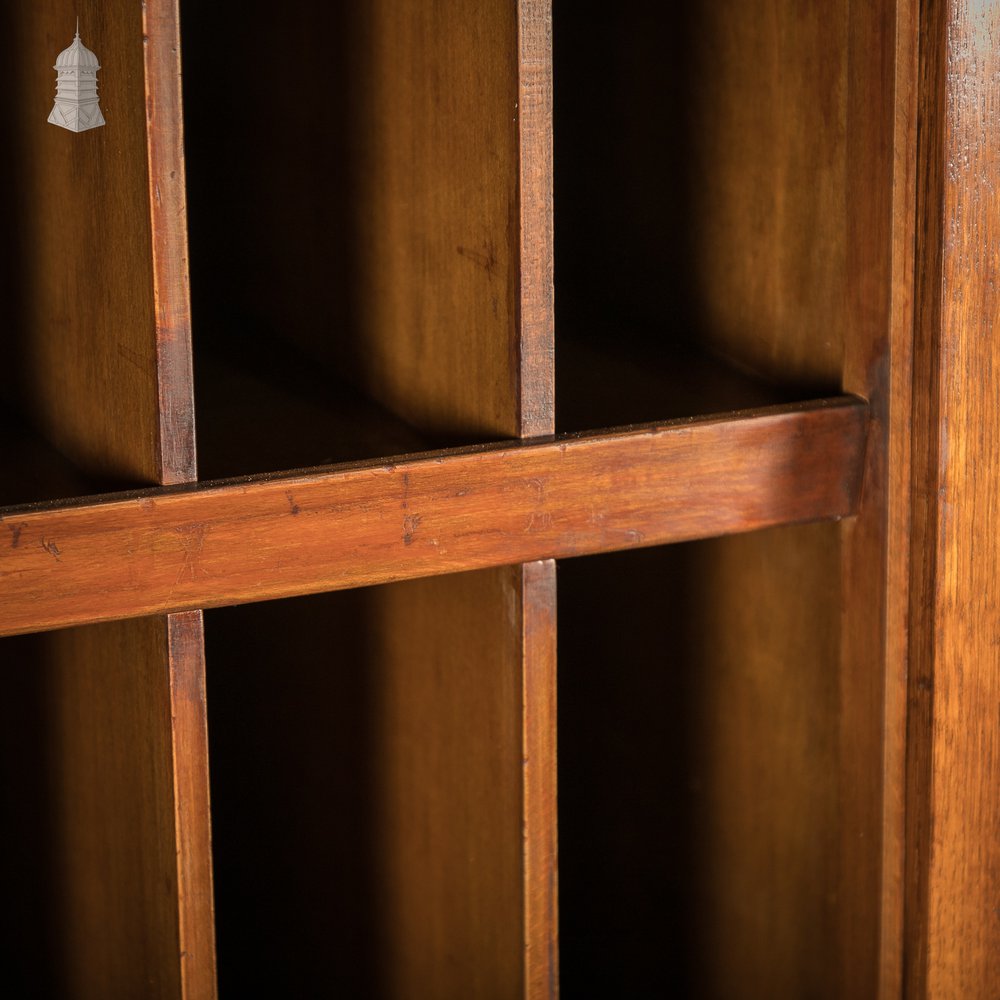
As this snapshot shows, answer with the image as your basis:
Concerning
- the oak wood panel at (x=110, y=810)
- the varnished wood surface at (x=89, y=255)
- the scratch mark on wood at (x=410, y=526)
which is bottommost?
the oak wood panel at (x=110, y=810)

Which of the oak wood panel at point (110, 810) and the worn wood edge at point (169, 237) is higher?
the worn wood edge at point (169, 237)

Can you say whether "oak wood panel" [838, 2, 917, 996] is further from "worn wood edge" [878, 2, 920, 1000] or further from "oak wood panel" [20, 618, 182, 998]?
"oak wood panel" [20, 618, 182, 998]

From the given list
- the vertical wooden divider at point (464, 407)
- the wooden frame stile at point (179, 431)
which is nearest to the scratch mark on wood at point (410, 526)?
the vertical wooden divider at point (464, 407)

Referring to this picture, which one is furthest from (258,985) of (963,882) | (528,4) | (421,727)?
(528,4)

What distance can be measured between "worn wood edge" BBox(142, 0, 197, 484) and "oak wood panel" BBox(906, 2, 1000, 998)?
0.46 m

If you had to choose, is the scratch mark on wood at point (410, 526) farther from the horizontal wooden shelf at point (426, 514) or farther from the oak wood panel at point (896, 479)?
the oak wood panel at point (896, 479)

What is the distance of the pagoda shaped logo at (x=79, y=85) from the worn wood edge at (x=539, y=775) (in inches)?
14.2

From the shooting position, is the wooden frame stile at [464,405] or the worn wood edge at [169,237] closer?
the worn wood edge at [169,237]

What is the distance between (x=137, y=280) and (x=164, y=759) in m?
0.27

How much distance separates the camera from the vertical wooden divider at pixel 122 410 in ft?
2.61

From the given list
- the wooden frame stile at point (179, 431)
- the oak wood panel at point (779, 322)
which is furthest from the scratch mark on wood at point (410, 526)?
the oak wood panel at point (779, 322)

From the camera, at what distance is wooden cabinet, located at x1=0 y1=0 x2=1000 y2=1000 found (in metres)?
0.84

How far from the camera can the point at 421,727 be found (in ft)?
3.38

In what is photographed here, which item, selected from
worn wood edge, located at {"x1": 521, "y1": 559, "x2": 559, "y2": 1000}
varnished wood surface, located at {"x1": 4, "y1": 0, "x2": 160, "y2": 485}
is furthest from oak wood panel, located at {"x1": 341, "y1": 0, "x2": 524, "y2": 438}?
varnished wood surface, located at {"x1": 4, "y1": 0, "x2": 160, "y2": 485}
